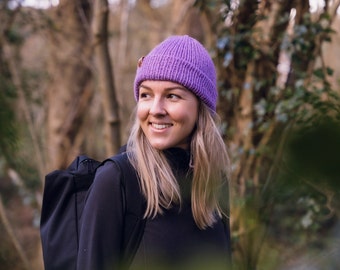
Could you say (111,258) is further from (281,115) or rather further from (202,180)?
(281,115)

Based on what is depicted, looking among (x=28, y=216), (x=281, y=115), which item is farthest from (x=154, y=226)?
(x=28, y=216)

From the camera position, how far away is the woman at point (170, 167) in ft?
5.63

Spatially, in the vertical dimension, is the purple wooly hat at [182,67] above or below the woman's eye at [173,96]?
above

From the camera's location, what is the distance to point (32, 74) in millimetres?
7160

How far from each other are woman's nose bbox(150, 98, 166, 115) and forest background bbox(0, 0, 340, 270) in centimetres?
43

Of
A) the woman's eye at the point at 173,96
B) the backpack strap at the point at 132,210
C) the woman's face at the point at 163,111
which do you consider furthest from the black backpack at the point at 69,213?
the woman's eye at the point at 173,96

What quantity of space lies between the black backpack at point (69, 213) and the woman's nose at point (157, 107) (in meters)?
0.20

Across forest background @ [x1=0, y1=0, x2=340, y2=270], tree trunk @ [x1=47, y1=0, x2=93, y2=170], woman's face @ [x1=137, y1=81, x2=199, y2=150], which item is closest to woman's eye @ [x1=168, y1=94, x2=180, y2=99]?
woman's face @ [x1=137, y1=81, x2=199, y2=150]

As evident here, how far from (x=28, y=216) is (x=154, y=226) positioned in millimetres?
5425

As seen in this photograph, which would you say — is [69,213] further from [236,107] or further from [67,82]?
[67,82]

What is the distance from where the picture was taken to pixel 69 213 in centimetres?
177

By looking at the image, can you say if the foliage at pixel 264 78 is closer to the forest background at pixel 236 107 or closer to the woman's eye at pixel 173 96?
the forest background at pixel 236 107

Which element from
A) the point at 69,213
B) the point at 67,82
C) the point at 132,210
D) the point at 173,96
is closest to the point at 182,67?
the point at 173,96

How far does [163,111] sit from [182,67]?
0.57 feet
